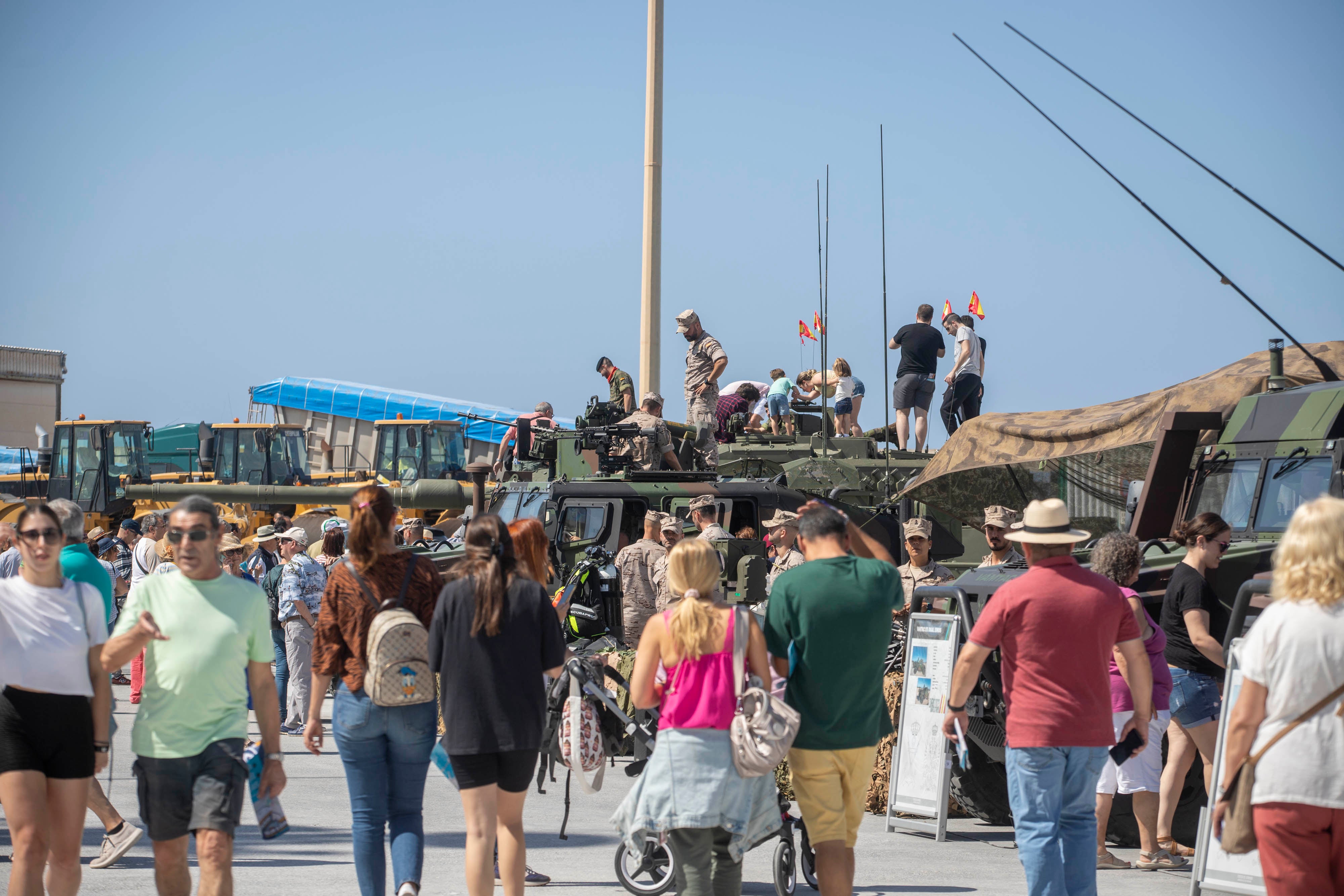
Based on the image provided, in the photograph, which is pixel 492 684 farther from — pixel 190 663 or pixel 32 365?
pixel 32 365

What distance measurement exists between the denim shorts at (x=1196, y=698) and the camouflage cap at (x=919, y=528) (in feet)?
9.91

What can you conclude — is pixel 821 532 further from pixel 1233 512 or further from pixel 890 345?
pixel 890 345

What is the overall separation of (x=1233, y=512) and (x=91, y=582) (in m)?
6.77

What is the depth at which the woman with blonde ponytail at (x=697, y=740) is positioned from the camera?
17.6 ft

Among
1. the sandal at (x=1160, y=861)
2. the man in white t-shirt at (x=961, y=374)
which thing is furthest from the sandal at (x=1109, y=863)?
the man in white t-shirt at (x=961, y=374)

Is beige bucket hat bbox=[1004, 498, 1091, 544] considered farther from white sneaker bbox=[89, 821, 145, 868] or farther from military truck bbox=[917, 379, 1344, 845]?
white sneaker bbox=[89, 821, 145, 868]

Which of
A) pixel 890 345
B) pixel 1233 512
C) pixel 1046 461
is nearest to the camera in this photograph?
pixel 1233 512

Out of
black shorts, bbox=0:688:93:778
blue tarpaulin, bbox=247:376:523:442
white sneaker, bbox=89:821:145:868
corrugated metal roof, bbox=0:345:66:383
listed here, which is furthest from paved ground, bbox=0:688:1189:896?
corrugated metal roof, bbox=0:345:66:383

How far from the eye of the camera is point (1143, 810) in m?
7.52

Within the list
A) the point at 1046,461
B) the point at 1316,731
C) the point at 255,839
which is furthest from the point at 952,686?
the point at 1046,461

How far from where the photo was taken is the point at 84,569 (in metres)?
6.07

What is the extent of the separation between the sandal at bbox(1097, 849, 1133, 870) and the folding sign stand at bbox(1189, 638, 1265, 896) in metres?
1.26

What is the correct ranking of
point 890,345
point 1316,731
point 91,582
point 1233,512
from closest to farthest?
point 1316,731 → point 91,582 → point 1233,512 → point 890,345

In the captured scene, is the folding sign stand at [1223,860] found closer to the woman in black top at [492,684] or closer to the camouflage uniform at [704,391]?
the woman in black top at [492,684]
